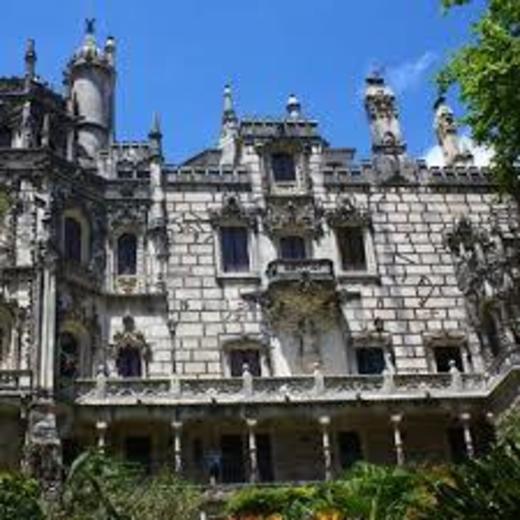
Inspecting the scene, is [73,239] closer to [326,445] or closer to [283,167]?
[283,167]

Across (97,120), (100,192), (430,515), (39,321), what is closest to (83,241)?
(100,192)

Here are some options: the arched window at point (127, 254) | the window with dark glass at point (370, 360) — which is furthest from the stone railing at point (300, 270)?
the arched window at point (127, 254)

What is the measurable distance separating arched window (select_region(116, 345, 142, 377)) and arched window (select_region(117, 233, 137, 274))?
3.03m

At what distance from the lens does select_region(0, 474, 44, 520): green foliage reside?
19.2 metres

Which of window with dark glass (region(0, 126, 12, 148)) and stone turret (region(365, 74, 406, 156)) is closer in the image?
Answer: window with dark glass (region(0, 126, 12, 148))

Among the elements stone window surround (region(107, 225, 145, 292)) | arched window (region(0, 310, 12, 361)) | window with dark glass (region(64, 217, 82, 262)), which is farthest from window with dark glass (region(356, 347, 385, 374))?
arched window (region(0, 310, 12, 361))

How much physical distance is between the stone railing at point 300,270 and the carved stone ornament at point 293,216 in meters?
2.00

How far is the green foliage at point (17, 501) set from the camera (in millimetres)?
19188

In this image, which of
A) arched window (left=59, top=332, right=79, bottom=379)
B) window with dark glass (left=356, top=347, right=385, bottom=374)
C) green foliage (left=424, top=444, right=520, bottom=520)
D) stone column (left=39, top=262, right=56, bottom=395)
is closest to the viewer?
green foliage (left=424, top=444, right=520, bottom=520)

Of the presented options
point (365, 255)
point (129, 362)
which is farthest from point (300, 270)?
point (129, 362)

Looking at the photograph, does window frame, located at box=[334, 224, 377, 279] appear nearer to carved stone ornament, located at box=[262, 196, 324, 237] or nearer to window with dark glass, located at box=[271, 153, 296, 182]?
carved stone ornament, located at box=[262, 196, 324, 237]

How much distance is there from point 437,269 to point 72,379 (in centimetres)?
1382

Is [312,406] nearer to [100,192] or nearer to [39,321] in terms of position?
[39,321]

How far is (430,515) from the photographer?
37.0 feet
